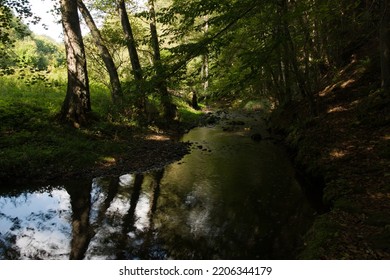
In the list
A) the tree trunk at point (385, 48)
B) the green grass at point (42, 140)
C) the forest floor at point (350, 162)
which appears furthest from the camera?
the tree trunk at point (385, 48)

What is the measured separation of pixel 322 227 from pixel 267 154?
7.68 metres

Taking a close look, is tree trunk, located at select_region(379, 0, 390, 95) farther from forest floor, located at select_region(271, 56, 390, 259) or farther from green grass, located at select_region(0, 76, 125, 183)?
green grass, located at select_region(0, 76, 125, 183)

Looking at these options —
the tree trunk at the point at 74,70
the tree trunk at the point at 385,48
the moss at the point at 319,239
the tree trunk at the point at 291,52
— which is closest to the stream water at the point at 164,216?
the moss at the point at 319,239

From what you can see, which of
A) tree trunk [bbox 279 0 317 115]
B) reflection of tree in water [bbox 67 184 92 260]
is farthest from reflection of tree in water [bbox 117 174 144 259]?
tree trunk [bbox 279 0 317 115]

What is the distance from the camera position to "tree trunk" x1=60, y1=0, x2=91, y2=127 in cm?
1316

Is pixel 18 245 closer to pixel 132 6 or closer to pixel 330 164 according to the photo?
pixel 330 164

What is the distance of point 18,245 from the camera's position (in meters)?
6.40

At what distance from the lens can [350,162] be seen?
9203mm

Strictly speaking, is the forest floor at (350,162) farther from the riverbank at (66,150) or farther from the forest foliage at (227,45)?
the riverbank at (66,150)

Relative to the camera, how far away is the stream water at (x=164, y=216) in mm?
6316

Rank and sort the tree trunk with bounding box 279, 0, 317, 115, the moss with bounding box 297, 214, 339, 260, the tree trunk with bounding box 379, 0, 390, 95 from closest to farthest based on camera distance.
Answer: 1. the moss with bounding box 297, 214, 339, 260
2. the tree trunk with bounding box 379, 0, 390, 95
3. the tree trunk with bounding box 279, 0, 317, 115

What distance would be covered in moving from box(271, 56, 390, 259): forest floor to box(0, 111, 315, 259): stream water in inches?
A: 29.4

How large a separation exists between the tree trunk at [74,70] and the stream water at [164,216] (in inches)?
171

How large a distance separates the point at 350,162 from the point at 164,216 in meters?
5.43
